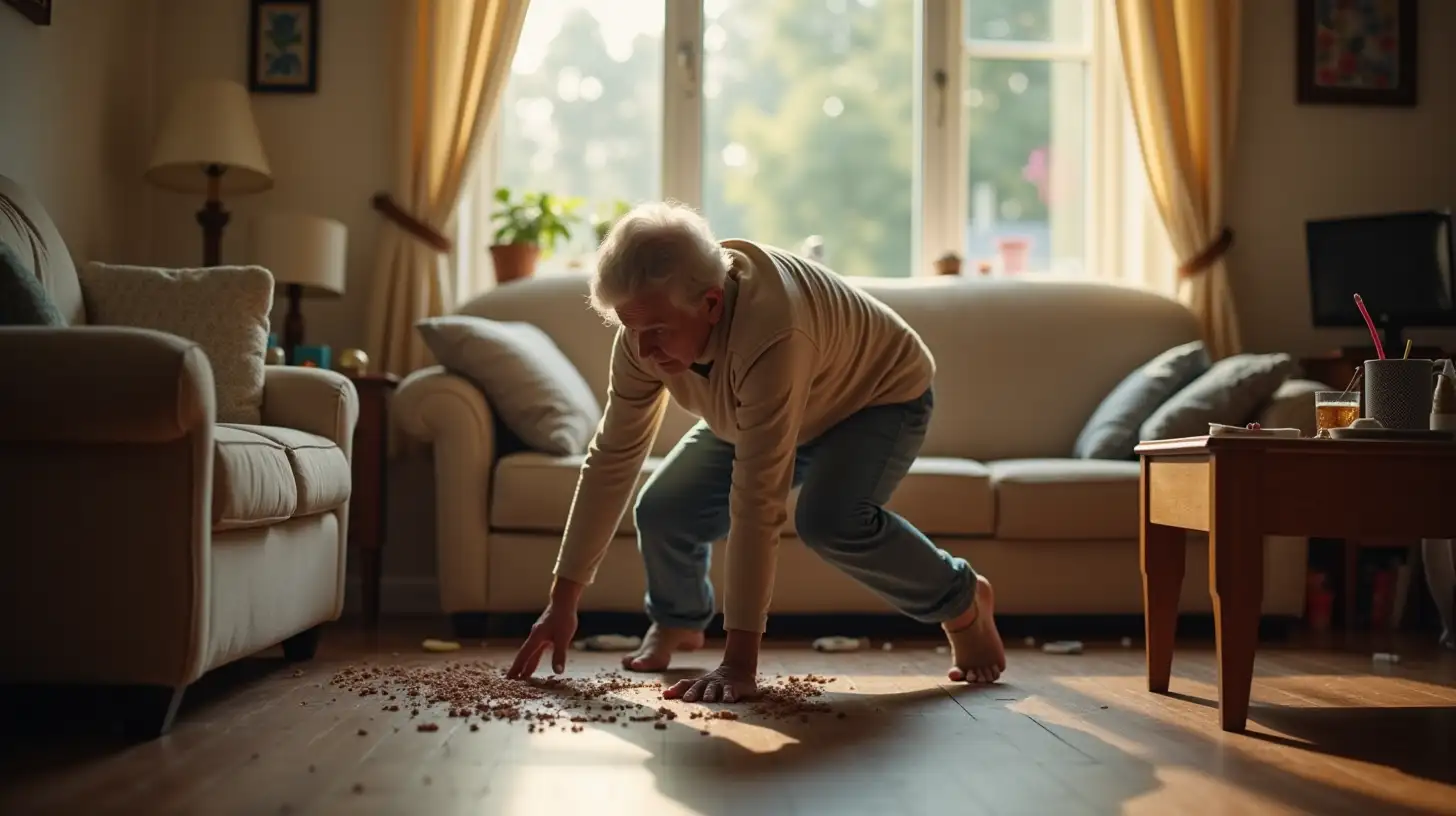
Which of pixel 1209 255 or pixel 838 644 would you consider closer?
pixel 838 644

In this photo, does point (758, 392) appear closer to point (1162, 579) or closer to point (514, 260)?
point (1162, 579)

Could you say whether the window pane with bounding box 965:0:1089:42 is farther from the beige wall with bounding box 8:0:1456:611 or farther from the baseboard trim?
the baseboard trim

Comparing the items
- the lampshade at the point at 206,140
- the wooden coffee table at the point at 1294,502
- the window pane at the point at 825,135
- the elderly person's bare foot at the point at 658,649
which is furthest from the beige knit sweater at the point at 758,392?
the window pane at the point at 825,135

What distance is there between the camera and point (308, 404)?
2.76 metres

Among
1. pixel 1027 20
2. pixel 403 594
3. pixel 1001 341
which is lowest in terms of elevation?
pixel 403 594

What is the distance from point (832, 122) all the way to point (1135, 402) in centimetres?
157

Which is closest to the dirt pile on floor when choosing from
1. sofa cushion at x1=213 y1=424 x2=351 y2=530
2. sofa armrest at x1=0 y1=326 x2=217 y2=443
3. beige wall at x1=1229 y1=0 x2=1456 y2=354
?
sofa cushion at x1=213 y1=424 x2=351 y2=530

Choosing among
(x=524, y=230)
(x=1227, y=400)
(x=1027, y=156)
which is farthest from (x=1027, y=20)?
(x=524, y=230)

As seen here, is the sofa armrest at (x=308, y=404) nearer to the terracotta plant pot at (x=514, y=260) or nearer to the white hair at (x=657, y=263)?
the white hair at (x=657, y=263)

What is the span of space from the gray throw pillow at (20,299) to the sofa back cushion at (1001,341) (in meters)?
1.84

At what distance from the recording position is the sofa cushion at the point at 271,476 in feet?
6.61

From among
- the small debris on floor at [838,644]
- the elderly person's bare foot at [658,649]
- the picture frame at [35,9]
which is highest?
the picture frame at [35,9]

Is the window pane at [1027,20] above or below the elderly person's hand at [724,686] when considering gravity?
above

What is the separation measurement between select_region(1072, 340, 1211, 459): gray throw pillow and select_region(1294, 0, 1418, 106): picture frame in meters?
1.30
